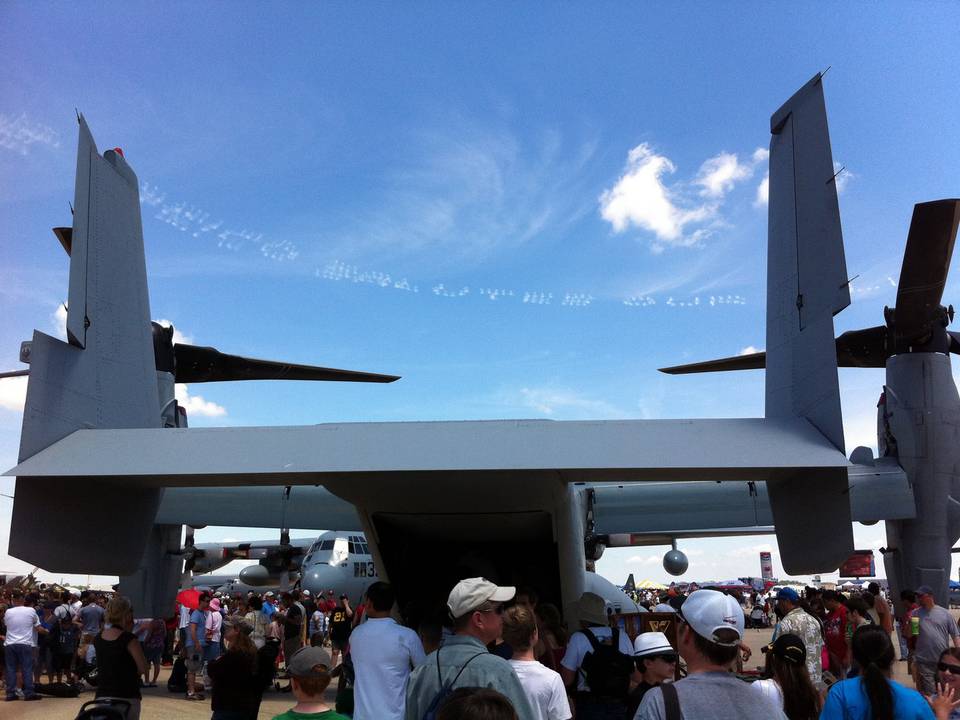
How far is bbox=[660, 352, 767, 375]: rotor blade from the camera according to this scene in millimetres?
19328

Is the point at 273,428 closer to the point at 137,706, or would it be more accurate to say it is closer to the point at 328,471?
the point at 328,471

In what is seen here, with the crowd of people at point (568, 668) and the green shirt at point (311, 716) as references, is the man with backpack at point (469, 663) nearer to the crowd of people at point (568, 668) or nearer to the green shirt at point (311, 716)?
the crowd of people at point (568, 668)

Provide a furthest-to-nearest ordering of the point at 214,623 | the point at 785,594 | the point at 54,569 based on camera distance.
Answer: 1. the point at 214,623
2. the point at 785,594
3. the point at 54,569

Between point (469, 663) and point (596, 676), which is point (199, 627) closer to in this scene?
point (596, 676)

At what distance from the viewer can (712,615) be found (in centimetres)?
239

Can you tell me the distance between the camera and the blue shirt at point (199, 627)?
1157 centimetres

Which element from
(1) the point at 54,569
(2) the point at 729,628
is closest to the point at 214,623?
(1) the point at 54,569

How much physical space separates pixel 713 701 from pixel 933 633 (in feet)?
20.9

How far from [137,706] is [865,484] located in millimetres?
13237

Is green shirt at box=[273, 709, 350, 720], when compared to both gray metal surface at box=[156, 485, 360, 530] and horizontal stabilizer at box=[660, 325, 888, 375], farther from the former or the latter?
horizontal stabilizer at box=[660, 325, 888, 375]

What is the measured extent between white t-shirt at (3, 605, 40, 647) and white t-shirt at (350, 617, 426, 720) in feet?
28.1

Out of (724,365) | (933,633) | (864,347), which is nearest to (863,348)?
(864,347)

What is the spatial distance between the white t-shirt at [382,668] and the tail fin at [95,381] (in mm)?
3485

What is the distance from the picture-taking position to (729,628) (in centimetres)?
235
